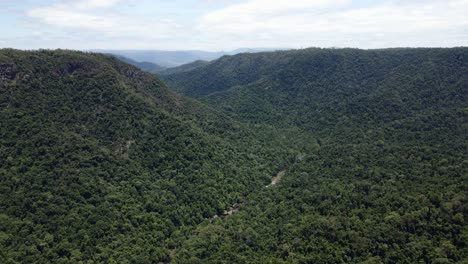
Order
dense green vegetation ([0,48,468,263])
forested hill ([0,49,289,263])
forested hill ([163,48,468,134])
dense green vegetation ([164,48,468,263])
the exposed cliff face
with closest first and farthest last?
1. dense green vegetation ([164,48,468,263])
2. dense green vegetation ([0,48,468,263])
3. forested hill ([0,49,289,263])
4. the exposed cliff face
5. forested hill ([163,48,468,134])

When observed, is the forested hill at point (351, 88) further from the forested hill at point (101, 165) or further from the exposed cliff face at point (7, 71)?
the exposed cliff face at point (7, 71)

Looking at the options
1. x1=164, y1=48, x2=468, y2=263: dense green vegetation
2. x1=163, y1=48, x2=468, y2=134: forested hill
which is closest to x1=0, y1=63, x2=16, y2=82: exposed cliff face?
x1=164, y1=48, x2=468, y2=263: dense green vegetation

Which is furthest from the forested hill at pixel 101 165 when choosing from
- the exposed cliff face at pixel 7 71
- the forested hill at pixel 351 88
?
the forested hill at pixel 351 88

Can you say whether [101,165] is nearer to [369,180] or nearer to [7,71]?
[7,71]

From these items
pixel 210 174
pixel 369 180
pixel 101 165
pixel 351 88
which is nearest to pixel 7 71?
pixel 101 165

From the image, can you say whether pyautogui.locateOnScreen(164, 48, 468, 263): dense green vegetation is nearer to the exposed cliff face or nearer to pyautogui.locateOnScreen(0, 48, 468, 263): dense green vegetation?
pyautogui.locateOnScreen(0, 48, 468, 263): dense green vegetation

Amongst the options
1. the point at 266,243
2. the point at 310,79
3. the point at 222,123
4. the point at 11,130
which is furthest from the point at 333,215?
the point at 310,79
